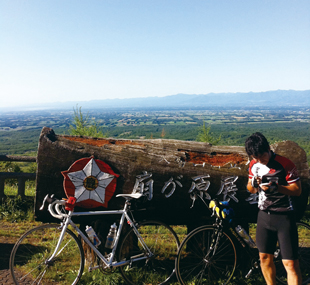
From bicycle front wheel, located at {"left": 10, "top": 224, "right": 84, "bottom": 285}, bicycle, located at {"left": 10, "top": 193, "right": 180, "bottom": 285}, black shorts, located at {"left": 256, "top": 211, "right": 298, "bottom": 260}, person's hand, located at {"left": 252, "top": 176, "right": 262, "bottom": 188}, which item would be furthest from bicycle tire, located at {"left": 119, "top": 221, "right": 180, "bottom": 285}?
person's hand, located at {"left": 252, "top": 176, "right": 262, "bottom": 188}

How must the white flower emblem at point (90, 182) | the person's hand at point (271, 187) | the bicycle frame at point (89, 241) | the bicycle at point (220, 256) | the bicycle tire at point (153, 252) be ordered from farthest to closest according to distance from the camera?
the white flower emblem at point (90, 182) → the bicycle tire at point (153, 252) → the bicycle at point (220, 256) → the bicycle frame at point (89, 241) → the person's hand at point (271, 187)

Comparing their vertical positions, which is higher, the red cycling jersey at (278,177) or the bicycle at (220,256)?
the red cycling jersey at (278,177)

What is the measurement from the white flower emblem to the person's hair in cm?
175

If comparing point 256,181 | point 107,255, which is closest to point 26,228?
point 107,255

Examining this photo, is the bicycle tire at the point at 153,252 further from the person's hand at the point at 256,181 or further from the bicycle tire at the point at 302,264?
the bicycle tire at the point at 302,264

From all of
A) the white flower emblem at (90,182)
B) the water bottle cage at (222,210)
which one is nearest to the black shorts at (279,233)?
the water bottle cage at (222,210)

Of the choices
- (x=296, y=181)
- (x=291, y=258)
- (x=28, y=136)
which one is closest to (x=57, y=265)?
(x=291, y=258)

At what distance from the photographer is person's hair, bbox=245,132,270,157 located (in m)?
2.61

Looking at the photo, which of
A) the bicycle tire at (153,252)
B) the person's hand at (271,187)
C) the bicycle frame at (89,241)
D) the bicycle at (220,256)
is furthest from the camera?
the bicycle tire at (153,252)

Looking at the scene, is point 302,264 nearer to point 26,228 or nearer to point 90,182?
point 90,182

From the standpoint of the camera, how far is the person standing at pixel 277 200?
2613mm

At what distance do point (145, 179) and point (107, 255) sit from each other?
3.29 ft

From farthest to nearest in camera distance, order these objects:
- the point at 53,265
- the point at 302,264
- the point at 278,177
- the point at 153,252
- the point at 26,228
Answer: the point at 26,228, the point at 302,264, the point at 153,252, the point at 53,265, the point at 278,177

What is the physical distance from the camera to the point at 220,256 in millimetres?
3410
